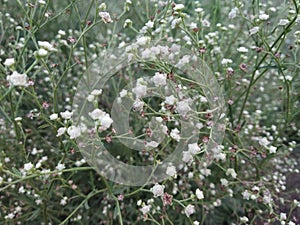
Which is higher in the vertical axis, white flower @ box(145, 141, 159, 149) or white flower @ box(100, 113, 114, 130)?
white flower @ box(100, 113, 114, 130)

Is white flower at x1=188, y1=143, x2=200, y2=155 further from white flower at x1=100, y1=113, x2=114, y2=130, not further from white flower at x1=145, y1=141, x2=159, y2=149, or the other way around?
white flower at x1=100, y1=113, x2=114, y2=130

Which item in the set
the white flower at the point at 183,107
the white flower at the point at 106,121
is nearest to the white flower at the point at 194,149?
the white flower at the point at 183,107

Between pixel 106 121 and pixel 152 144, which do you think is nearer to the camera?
pixel 106 121

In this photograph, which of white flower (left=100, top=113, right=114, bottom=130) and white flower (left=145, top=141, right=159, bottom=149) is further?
white flower (left=145, top=141, right=159, bottom=149)

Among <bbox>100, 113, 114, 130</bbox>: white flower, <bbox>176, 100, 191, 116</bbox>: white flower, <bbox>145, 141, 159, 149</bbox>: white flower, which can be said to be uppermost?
<bbox>100, 113, 114, 130</bbox>: white flower

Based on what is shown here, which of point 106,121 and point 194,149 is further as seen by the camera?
point 194,149

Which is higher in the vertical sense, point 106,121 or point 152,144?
point 106,121

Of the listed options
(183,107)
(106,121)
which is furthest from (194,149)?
(106,121)

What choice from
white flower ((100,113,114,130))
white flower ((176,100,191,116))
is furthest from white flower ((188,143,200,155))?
white flower ((100,113,114,130))

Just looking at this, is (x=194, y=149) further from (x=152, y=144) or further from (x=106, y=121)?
(x=106, y=121)

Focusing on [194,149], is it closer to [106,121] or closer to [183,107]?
[183,107]

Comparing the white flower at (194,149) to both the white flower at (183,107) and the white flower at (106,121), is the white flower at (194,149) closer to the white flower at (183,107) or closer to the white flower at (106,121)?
the white flower at (183,107)
